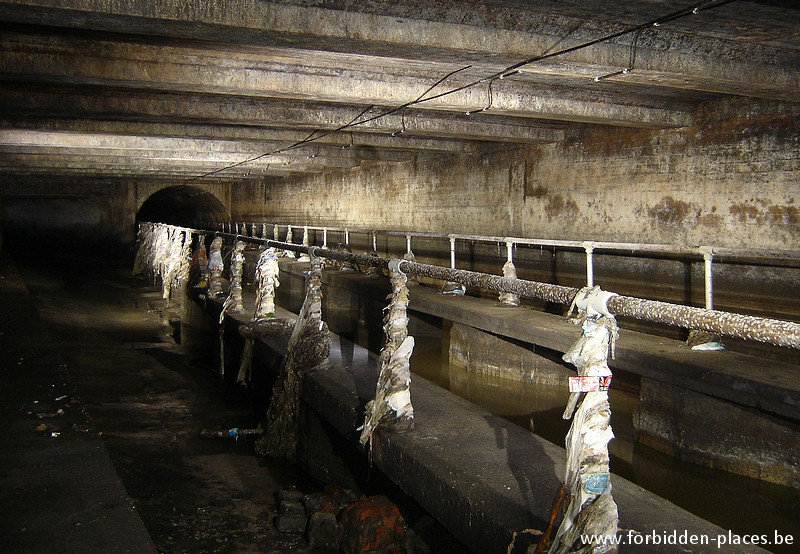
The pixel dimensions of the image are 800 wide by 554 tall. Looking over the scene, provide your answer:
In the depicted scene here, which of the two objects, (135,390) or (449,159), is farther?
(449,159)

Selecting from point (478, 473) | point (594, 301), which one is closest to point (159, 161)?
point (478, 473)

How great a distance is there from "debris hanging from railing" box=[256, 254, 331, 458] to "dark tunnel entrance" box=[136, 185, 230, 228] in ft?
88.2

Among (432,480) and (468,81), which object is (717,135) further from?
(432,480)

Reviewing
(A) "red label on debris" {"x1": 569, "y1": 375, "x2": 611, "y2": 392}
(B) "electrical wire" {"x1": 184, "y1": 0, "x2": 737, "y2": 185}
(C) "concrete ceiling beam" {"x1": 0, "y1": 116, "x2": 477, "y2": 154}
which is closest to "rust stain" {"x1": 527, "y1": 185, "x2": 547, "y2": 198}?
(C) "concrete ceiling beam" {"x1": 0, "y1": 116, "x2": 477, "y2": 154}

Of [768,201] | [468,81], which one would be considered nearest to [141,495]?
[468,81]

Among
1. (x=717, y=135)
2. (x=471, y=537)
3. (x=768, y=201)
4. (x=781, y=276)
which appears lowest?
(x=471, y=537)

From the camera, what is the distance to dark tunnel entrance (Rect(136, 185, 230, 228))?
111 ft

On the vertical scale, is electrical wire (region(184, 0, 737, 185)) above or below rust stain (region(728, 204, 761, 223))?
above

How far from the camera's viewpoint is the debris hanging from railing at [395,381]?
14.6 ft

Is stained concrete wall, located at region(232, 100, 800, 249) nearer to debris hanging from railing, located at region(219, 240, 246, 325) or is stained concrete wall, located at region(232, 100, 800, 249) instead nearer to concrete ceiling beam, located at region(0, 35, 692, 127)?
concrete ceiling beam, located at region(0, 35, 692, 127)

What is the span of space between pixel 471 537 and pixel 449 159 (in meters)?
13.3

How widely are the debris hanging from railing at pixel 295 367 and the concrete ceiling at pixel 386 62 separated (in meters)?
2.46

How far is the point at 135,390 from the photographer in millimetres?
8555

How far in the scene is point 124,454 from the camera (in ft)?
20.6
